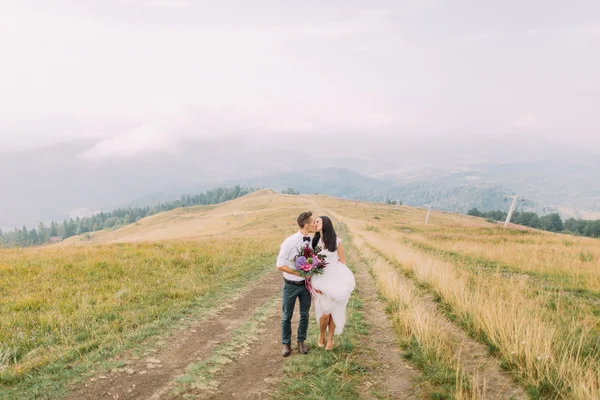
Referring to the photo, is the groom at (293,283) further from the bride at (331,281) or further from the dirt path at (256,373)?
the dirt path at (256,373)

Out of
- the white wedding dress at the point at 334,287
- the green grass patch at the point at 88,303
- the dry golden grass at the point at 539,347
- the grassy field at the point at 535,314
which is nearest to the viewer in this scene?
the dry golden grass at the point at 539,347

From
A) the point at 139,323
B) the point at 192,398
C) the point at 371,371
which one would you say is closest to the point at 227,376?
the point at 192,398

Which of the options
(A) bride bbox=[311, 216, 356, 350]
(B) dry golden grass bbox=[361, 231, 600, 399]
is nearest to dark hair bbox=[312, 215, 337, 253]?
(A) bride bbox=[311, 216, 356, 350]

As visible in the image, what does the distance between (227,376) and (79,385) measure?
273cm

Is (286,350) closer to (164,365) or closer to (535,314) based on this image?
(164,365)

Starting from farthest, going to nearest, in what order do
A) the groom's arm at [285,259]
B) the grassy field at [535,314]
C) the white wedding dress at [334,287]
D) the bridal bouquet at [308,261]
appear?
the groom's arm at [285,259] < the white wedding dress at [334,287] < the bridal bouquet at [308,261] < the grassy field at [535,314]

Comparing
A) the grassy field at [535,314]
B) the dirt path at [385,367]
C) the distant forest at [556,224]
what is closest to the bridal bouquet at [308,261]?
the dirt path at [385,367]

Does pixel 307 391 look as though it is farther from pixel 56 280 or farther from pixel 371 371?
pixel 56 280

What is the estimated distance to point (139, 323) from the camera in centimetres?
1020

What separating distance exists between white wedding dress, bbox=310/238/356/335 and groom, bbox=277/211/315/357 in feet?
1.08

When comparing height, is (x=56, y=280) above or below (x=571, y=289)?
above

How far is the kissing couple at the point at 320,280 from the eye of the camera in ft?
25.5

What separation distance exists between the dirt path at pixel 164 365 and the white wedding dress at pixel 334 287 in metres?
3.02

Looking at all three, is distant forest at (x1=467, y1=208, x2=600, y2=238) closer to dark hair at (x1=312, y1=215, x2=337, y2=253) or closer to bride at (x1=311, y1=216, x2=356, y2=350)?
bride at (x1=311, y1=216, x2=356, y2=350)
